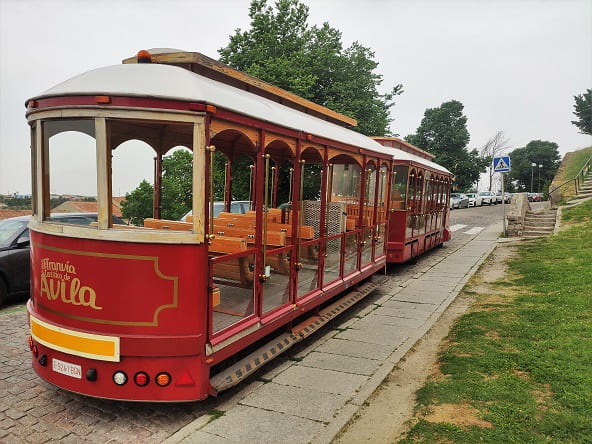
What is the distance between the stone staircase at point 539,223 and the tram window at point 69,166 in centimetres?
1522

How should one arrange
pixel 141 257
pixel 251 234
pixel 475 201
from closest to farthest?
1. pixel 141 257
2. pixel 251 234
3. pixel 475 201

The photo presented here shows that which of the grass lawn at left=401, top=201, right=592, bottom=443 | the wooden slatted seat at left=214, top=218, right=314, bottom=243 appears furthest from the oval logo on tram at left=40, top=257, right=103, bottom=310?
the grass lawn at left=401, top=201, right=592, bottom=443

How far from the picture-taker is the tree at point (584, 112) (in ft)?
181

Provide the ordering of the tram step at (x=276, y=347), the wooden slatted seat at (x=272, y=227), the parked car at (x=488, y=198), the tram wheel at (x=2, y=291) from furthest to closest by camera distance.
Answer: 1. the parked car at (x=488, y=198)
2. the tram wheel at (x=2, y=291)
3. the wooden slatted seat at (x=272, y=227)
4. the tram step at (x=276, y=347)

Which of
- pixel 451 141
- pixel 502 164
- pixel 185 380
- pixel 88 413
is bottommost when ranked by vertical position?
pixel 88 413

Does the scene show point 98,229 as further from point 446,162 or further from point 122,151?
point 446,162

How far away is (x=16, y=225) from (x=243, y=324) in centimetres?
542

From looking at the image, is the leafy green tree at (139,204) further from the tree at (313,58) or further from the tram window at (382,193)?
the tree at (313,58)

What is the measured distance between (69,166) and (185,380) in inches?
83.7

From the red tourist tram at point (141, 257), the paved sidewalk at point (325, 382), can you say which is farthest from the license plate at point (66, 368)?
the paved sidewalk at point (325, 382)

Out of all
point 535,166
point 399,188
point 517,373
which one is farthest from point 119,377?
point 535,166

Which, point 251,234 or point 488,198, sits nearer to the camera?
point 251,234

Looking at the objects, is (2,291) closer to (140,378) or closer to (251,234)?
(251,234)

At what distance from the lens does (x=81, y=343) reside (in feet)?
11.8
